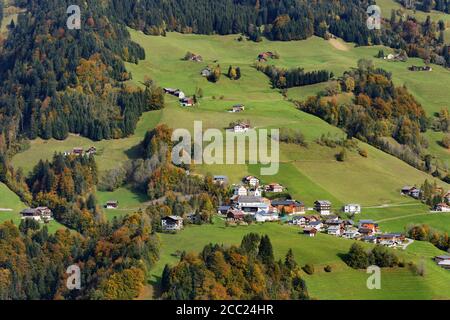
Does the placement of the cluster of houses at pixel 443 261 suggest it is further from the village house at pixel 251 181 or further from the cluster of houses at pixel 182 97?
the cluster of houses at pixel 182 97

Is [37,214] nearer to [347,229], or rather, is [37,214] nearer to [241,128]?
[241,128]

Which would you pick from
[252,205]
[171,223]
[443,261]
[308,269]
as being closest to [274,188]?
[252,205]

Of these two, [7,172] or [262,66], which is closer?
[7,172]

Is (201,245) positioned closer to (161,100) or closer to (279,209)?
(279,209)

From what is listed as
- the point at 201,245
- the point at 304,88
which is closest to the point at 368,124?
the point at 304,88

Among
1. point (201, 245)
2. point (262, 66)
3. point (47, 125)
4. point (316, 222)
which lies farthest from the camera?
point (262, 66)

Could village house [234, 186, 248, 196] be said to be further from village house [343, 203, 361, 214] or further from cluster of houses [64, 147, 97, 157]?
cluster of houses [64, 147, 97, 157]

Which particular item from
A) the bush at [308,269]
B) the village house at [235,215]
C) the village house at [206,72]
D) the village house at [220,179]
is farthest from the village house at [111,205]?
the village house at [206,72]
